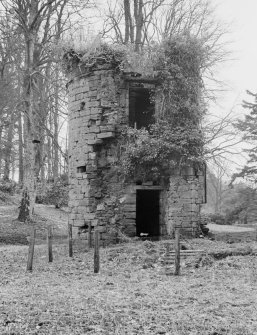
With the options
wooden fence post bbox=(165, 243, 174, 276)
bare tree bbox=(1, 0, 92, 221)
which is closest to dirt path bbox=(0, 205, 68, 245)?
bare tree bbox=(1, 0, 92, 221)

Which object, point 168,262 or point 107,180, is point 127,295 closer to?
point 168,262

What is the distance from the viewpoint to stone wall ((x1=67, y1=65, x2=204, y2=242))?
15.8 m

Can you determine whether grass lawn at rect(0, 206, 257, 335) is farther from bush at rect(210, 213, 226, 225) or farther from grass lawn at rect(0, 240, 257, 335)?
bush at rect(210, 213, 226, 225)

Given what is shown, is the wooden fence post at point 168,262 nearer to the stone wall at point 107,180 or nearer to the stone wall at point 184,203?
the stone wall at point 184,203

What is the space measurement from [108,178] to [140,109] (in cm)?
418

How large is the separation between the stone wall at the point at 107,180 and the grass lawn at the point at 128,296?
10.6ft

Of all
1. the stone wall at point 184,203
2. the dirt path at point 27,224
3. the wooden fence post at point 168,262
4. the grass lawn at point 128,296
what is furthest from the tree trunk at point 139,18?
the grass lawn at point 128,296

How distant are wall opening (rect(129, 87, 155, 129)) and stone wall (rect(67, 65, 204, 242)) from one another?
180 cm

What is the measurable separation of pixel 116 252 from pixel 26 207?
9045 mm

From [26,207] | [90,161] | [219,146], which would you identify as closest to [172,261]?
[90,161]

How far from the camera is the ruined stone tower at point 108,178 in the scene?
1577cm

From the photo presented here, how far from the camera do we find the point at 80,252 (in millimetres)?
13859

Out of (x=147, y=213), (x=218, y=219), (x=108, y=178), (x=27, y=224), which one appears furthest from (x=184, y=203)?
(x=218, y=219)

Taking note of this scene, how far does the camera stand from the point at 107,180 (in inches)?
631
